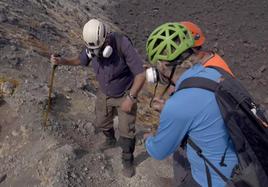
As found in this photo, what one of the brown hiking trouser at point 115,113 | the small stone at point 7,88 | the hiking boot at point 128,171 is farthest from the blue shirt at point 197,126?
the small stone at point 7,88

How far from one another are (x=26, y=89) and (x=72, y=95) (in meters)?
1.09

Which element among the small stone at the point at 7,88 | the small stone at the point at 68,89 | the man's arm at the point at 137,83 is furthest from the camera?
the small stone at the point at 68,89

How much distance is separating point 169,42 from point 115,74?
7.78 ft

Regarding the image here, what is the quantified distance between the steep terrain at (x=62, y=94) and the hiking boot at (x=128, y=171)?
87mm

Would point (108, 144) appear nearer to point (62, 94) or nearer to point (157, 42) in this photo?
point (62, 94)

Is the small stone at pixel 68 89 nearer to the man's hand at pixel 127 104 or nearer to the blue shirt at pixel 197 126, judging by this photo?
the man's hand at pixel 127 104

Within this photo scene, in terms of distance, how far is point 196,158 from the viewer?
3709 millimetres

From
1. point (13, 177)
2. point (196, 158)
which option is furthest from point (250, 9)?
point (196, 158)

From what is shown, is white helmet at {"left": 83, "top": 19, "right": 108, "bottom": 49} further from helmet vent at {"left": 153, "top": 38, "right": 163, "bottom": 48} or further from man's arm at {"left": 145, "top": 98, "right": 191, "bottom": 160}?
man's arm at {"left": 145, "top": 98, "right": 191, "bottom": 160}

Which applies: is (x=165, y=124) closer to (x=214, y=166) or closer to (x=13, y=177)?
(x=214, y=166)

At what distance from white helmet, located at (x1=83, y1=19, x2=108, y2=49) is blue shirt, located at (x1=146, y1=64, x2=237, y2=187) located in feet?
6.62

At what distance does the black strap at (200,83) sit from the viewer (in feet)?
10.8

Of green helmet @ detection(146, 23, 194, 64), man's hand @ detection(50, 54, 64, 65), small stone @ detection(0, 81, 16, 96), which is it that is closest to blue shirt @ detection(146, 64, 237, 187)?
green helmet @ detection(146, 23, 194, 64)

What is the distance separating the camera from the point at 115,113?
660cm
